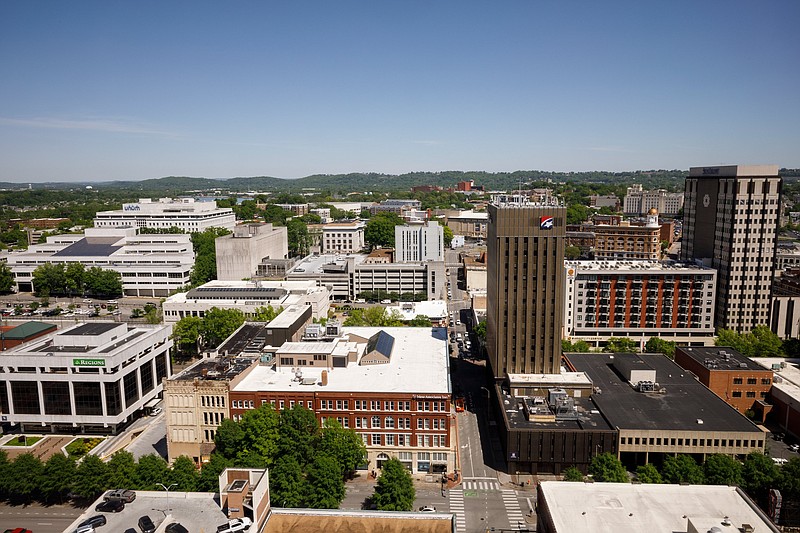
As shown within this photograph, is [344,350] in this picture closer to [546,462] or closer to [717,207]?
[546,462]

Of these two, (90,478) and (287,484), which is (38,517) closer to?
(90,478)

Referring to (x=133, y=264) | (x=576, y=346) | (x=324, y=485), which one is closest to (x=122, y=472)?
(x=324, y=485)

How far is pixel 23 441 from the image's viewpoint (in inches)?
3438

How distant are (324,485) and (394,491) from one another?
7983 millimetres

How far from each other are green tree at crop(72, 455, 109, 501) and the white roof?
19.1m

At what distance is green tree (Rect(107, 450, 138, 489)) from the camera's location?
214 feet

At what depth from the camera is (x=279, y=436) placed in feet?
236

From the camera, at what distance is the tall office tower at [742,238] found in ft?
396

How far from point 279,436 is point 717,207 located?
11067cm

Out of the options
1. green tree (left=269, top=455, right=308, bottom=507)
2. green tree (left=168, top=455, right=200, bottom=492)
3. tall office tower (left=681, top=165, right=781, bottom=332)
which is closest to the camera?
green tree (left=269, top=455, right=308, bottom=507)

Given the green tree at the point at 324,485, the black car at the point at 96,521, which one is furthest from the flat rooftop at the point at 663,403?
the black car at the point at 96,521

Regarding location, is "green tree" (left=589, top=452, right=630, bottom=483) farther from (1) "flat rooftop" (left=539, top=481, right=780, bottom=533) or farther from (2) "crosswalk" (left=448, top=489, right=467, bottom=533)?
(2) "crosswalk" (left=448, top=489, right=467, bottom=533)

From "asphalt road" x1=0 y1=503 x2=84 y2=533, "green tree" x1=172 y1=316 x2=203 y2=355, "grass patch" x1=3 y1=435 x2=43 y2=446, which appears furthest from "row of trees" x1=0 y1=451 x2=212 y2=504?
"green tree" x1=172 y1=316 x2=203 y2=355

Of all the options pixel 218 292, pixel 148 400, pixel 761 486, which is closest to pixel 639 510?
pixel 761 486
